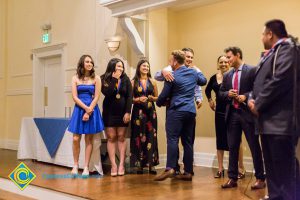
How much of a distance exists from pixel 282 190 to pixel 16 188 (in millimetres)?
2757

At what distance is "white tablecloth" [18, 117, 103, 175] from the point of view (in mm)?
4391

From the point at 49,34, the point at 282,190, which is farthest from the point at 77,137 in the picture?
the point at 49,34

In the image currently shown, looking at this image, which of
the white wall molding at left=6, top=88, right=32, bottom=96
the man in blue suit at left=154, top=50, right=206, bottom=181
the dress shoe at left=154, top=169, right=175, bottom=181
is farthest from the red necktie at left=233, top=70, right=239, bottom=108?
the white wall molding at left=6, top=88, right=32, bottom=96

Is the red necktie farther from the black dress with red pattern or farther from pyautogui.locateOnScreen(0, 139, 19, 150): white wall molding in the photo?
pyautogui.locateOnScreen(0, 139, 19, 150): white wall molding

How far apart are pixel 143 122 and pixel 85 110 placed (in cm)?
65

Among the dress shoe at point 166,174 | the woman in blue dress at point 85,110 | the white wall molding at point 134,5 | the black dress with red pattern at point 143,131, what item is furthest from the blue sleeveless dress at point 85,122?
the white wall molding at point 134,5

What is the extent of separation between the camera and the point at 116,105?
4.26 m

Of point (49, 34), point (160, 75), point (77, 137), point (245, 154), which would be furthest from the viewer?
point (49, 34)

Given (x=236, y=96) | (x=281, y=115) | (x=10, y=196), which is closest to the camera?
(x=281, y=115)

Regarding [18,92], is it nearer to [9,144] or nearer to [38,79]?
[38,79]

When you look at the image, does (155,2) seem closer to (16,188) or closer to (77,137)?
(77,137)

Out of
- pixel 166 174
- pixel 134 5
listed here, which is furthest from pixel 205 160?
pixel 134 5

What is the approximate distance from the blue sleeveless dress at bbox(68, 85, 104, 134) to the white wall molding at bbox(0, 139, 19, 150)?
3.22 m

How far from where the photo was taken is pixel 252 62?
4895 mm
